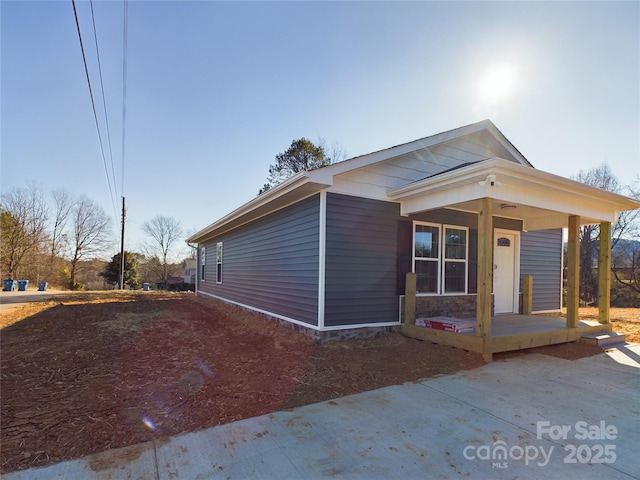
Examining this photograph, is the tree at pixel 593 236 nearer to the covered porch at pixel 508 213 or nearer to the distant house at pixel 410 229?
the distant house at pixel 410 229

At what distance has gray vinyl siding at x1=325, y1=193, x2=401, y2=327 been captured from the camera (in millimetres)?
5688

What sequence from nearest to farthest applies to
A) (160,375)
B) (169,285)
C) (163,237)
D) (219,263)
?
(160,375) < (219,263) < (169,285) < (163,237)

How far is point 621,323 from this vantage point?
8.70 metres

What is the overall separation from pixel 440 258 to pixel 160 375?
545 centimetres

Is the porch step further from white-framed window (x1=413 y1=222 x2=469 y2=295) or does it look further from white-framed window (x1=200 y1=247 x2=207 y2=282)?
white-framed window (x1=200 y1=247 x2=207 y2=282)

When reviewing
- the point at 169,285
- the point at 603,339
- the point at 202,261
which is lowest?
the point at 169,285

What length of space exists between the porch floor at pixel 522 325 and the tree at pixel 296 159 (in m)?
14.8

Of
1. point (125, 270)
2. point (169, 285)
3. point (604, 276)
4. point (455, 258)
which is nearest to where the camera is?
point (604, 276)

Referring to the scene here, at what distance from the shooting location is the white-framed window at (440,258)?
21.7 ft

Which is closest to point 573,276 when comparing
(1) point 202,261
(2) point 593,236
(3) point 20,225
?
(1) point 202,261

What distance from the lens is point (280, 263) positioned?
7387mm

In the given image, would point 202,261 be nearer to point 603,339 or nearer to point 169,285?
point 603,339

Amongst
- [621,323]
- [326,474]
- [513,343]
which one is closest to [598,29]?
[513,343]

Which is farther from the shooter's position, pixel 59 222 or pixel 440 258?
pixel 59 222
